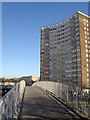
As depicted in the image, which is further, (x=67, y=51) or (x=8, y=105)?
(x=67, y=51)

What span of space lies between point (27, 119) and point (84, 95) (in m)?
2.00

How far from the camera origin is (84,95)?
481cm

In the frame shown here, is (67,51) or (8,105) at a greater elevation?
(67,51)

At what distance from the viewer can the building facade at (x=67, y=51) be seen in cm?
5416

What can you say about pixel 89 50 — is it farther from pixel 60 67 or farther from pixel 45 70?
pixel 45 70

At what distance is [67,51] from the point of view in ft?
214

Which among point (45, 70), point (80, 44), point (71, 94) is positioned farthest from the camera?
point (45, 70)

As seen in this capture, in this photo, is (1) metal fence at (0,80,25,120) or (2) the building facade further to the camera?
(2) the building facade

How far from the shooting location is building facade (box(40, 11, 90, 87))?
178 feet

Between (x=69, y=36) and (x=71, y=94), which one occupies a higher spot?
(x=69, y=36)

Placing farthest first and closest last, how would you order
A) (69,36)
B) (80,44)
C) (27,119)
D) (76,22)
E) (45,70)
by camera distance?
1. (45,70)
2. (69,36)
3. (76,22)
4. (80,44)
5. (27,119)

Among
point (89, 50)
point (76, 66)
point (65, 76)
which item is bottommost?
point (65, 76)

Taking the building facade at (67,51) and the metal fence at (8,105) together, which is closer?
the metal fence at (8,105)

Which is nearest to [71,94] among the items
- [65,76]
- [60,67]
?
[65,76]
